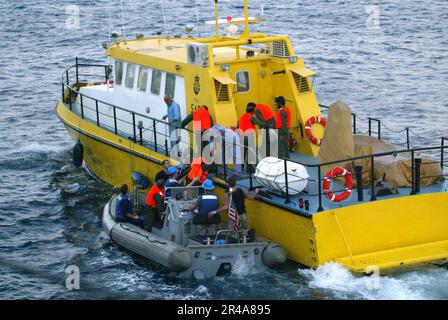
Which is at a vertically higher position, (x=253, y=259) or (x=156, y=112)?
(x=156, y=112)

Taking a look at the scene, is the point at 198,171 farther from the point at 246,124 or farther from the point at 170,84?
the point at 170,84

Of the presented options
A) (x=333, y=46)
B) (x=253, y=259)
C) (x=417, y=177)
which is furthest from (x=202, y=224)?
(x=333, y=46)

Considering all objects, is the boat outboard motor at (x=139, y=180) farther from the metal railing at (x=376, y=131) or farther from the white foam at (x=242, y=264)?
the metal railing at (x=376, y=131)

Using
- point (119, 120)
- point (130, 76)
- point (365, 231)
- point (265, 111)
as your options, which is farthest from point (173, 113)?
Result: point (365, 231)

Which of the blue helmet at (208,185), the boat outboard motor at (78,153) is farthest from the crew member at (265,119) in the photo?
the boat outboard motor at (78,153)

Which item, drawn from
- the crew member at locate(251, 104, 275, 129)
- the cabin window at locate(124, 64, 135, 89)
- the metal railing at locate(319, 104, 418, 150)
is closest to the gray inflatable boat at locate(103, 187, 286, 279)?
the crew member at locate(251, 104, 275, 129)

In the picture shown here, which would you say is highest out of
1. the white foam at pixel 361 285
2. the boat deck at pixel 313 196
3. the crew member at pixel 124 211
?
the boat deck at pixel 313 196

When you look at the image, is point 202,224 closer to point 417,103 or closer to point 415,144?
point 415,144

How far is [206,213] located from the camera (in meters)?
17.9

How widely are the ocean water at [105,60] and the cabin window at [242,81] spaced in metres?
2.05

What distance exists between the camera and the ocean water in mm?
17141

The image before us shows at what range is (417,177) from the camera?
685 inches

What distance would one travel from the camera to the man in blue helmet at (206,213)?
705 inches

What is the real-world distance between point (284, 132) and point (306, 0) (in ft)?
112
